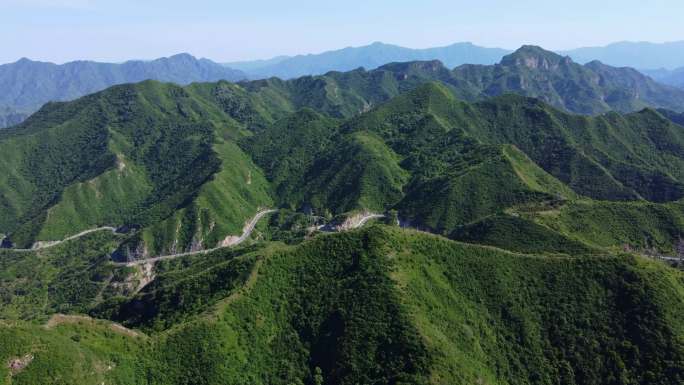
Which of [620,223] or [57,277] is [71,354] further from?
[620,223]

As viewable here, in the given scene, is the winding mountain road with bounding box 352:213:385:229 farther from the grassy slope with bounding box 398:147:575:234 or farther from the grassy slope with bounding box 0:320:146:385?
the grassy slope with bounding box 0:320:146:385

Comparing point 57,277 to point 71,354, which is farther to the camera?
point 57,277

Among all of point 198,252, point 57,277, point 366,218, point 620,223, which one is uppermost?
point 620,223

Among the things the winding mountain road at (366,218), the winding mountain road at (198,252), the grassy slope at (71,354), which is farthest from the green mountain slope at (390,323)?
the winding mountain road at (366,218)

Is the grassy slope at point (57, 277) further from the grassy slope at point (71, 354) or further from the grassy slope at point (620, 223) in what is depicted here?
the grassy slope at point (620, 223)

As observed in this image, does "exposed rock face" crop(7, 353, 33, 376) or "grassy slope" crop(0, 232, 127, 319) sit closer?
"exposed rock face" crop(7, 353, 33, 376)

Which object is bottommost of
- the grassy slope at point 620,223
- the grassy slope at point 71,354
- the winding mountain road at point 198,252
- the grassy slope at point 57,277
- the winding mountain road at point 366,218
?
the grassy slope at point 57,277

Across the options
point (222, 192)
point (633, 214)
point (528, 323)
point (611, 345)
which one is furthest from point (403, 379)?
point (222, 192)

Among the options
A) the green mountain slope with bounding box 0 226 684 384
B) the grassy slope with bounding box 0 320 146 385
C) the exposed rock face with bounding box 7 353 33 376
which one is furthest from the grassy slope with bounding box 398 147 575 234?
the exposed rock face with bounding box 7 353 33 376

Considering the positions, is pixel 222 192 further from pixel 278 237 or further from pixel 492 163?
pixel 492 163

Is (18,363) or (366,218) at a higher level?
(18,363)

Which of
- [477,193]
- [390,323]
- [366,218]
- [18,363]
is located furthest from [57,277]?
[477,193]
